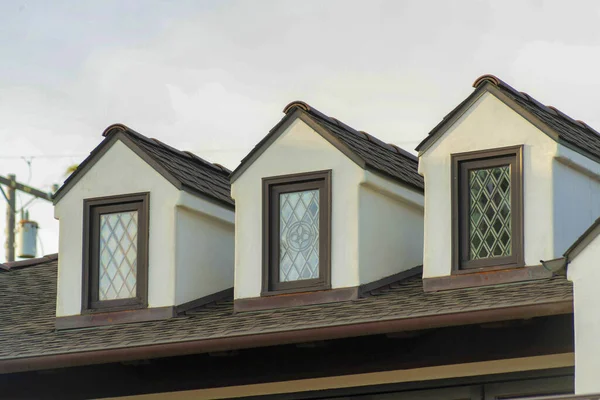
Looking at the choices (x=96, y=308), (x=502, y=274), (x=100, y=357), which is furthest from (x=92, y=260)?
(x=502, y=274)

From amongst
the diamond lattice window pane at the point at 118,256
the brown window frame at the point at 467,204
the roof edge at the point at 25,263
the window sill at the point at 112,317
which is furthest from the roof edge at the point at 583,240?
the roof edge at the point at 25,263

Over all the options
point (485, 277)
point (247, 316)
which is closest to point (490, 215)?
point (485, 277)

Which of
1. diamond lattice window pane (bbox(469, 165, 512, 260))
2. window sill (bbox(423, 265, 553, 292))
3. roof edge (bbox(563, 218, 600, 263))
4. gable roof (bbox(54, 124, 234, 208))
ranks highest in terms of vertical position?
gable roof (bbox(54, 124, 234, 208))

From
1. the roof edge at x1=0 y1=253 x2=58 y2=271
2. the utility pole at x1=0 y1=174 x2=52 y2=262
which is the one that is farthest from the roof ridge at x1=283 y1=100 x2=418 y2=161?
the utility pole at x1=0 y1=174 x2=52 y2=262

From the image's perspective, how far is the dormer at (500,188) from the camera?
1980cm

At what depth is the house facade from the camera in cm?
1930

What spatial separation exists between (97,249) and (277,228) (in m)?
2.51

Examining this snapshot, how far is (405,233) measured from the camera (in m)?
21.7

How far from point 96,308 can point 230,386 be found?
2437mm

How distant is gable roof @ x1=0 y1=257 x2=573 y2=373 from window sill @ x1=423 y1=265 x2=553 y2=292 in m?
0.10

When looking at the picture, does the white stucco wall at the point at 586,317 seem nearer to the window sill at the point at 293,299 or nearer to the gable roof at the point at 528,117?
the gable roof at the point at 528,117

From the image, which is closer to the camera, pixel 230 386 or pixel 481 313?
pixel 481 313

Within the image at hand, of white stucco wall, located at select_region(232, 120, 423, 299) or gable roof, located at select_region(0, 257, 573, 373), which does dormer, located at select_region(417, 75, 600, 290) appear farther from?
white stucco wall, located at select_region(232, 120, 423, 299)

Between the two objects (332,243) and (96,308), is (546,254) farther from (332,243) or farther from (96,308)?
(96,308)
